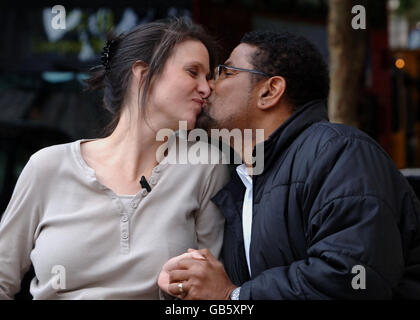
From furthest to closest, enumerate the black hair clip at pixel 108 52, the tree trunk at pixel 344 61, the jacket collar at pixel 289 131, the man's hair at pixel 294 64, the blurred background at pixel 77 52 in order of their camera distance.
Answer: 1. the blurred background at pixel 77 52
2. the tree trunk at pixel 344 61
3. the black hair clip at pixel 108 52
4. the man's hair at pixel 294 64
5. the jacket collar at pixel 289 131

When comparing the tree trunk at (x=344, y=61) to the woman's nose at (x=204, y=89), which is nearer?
the woman's nose at (x=204, y=89)

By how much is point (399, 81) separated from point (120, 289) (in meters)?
7.72

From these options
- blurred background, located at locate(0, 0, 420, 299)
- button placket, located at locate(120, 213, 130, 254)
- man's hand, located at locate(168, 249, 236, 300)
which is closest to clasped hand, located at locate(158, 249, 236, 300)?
man's hand, located at locate(168, 249, 236, 300)

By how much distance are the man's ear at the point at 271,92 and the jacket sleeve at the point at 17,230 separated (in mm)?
1194

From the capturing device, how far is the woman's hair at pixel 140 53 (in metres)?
2.95

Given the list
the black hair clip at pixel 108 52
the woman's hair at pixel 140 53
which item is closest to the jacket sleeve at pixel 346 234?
the woman's hair at pixel 140 53

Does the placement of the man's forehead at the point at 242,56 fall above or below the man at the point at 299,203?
above

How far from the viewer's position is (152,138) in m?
2.99

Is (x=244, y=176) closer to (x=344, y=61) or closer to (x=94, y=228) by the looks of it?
(x=94, y=228)

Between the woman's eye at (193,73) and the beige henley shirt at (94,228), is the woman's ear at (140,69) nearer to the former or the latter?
the woman's eye at (193,73)

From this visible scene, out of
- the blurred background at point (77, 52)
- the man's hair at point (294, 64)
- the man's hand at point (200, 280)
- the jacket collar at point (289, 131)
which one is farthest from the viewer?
the blurred background at point (77, 52)

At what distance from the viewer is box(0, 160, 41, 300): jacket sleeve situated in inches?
111

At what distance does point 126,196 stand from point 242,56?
37.9 inches
